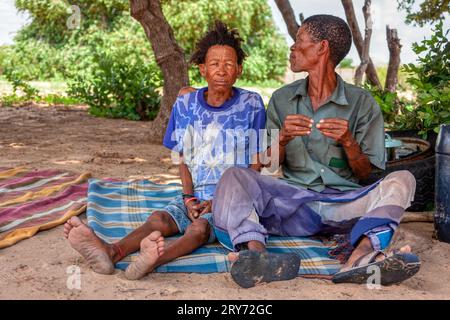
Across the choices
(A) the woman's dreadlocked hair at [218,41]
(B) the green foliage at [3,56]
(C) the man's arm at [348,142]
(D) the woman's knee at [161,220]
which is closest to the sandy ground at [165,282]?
(D) the woman's knee at [161,220]

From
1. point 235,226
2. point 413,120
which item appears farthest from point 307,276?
point 413,120

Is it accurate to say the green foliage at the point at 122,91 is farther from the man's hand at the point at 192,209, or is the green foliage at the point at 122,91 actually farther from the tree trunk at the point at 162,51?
the man's hand at the point at 192,209

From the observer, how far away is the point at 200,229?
3051mm

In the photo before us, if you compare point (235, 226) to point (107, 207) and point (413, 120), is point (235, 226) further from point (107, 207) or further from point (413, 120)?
point (413, 120)

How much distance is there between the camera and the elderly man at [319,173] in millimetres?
2748

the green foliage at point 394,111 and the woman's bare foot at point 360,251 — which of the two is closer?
the woman's bare foot at point 360,251

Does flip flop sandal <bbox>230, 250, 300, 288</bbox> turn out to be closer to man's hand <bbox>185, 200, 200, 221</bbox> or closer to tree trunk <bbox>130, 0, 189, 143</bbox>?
man's hand <bbox>185, 200, 200, 221</bbox>

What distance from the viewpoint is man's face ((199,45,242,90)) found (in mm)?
3234

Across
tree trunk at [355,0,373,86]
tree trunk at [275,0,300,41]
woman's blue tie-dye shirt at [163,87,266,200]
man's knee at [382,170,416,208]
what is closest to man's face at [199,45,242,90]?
woman's blue tie-dye shirt at [163,87,266,200]

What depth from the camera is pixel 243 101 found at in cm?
337

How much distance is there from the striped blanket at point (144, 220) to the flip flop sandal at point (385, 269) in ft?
0.71

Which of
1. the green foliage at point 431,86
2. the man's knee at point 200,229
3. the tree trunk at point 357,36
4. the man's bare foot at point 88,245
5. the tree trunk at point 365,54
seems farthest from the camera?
the tree trunk at point 357,36

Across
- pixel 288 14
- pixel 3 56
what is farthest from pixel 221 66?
pixel 3 56
